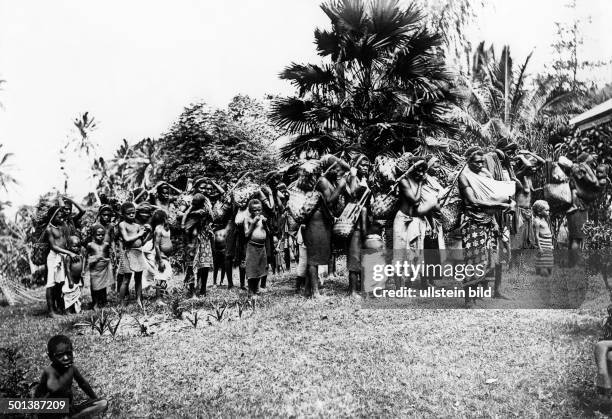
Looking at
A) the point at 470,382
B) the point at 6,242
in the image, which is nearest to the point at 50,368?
the point at 470,382

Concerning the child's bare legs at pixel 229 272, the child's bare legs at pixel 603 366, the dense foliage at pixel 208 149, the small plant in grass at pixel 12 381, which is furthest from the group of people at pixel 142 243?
the child's bare legs at pixel 603 366

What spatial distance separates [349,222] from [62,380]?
3.72m

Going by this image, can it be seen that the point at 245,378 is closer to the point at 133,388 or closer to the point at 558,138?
the point at 133,388

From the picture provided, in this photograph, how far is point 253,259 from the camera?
7246 millimetres

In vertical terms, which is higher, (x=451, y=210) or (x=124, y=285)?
(x=451, y=210)

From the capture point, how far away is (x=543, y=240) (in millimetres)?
6988

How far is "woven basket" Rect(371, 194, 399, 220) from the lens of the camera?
6918 millimetres

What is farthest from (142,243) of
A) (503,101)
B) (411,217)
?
(503,101)

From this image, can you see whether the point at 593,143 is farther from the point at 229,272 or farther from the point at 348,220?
the point at 229,272

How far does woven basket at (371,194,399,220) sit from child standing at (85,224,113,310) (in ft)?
11.6

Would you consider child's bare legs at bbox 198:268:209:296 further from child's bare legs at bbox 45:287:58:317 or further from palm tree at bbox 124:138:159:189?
palm tree at bbox 124:138:159:189

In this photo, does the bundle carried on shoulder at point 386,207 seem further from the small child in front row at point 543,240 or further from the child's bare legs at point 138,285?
the child's bare legs at point 138,285

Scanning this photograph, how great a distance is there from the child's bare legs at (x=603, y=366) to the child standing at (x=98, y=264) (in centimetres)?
582

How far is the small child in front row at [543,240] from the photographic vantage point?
6.89 m
